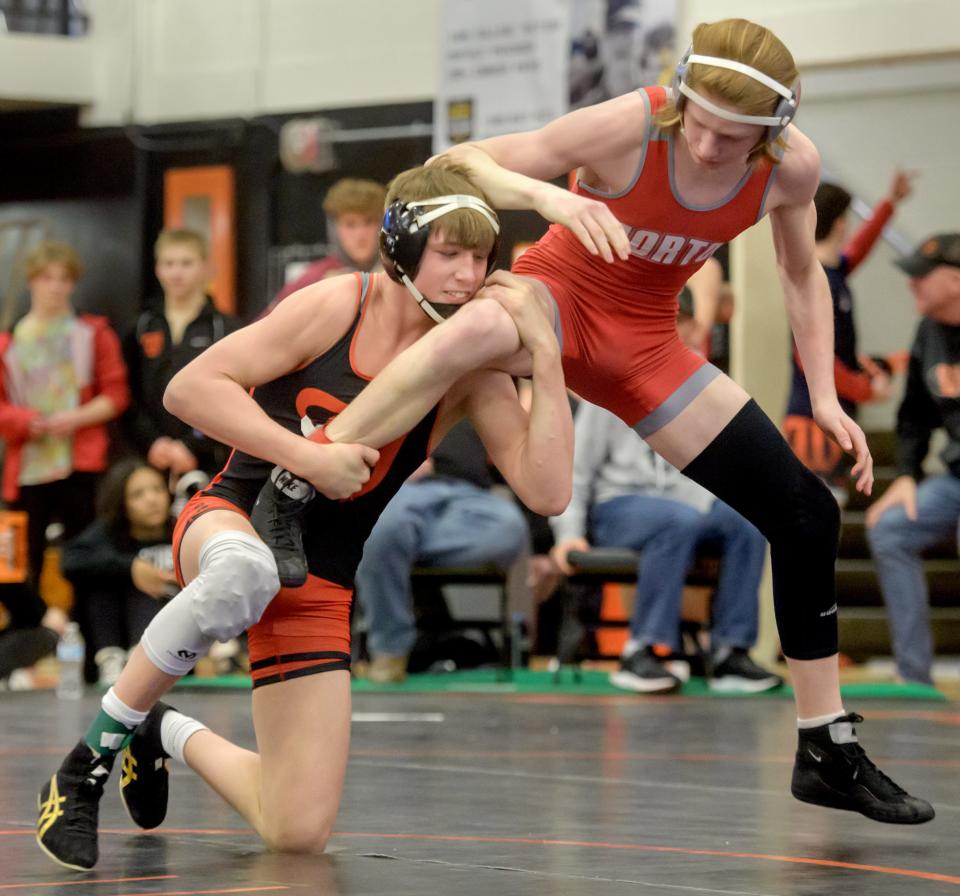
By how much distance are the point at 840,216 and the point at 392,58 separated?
3399mm

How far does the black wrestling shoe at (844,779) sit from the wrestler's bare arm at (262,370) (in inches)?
43.1

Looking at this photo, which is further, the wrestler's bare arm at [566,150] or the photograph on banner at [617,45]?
the photograph on banner at [617,45]

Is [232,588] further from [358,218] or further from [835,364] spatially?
[835,364]

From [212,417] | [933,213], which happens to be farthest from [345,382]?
[933,213]

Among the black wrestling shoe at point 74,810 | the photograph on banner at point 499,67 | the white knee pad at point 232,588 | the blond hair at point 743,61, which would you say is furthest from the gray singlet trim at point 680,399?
the photograph on banner at point 499,67

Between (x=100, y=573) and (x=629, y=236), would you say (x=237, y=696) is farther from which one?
(x=629, y=236)

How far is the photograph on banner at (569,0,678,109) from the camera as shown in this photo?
872 cm

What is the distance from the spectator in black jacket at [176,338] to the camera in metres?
7.42

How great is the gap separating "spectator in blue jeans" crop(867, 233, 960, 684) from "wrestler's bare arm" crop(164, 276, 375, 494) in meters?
4.05

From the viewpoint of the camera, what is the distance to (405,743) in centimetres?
529

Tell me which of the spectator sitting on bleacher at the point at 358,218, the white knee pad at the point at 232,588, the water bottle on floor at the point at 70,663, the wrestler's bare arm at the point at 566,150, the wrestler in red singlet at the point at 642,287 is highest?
the wrestler's bare arm at the point at 566,150

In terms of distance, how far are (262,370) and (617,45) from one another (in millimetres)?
5781

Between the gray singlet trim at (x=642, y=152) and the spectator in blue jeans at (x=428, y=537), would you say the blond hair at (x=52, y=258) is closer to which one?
the spectator in blue jeans at (x=428, y=537)

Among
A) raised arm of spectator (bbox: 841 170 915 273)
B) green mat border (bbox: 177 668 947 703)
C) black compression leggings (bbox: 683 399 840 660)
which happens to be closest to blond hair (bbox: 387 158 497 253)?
black compression leggings (bbox: 683 399 840 660)
